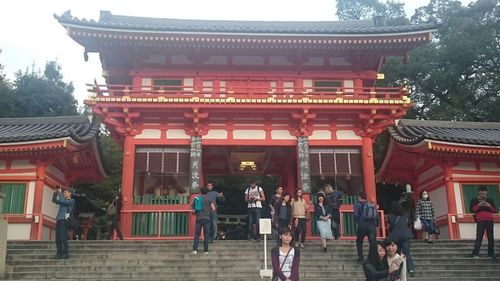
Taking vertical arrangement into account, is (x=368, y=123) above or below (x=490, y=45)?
below

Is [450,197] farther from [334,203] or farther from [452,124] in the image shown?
[334,203]

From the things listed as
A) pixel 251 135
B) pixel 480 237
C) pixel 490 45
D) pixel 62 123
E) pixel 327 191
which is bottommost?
pixel 480 237

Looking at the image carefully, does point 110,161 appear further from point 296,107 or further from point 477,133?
point 477,133

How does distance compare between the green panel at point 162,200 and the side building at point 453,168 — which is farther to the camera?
the side building at point 453,168

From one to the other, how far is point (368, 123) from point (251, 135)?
4.29 metres

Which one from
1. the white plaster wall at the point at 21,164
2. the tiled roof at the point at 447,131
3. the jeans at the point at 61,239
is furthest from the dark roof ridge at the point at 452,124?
the white plaster wall at the point at 21,164

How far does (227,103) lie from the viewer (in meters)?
17.1

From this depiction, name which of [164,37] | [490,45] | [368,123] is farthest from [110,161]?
[490,45]

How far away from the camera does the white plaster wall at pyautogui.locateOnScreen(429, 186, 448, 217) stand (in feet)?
60.2

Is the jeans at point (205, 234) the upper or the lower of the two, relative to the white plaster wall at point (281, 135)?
lower

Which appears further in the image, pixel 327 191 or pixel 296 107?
pixel 296 107

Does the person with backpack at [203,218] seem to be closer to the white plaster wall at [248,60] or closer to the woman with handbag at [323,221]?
the woman with handbag at [323,221]

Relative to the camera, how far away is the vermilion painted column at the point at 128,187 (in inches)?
649

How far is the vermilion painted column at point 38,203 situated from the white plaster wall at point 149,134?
3.57 metres
